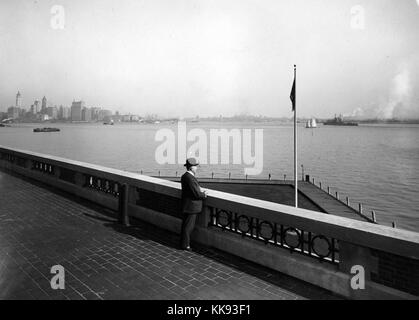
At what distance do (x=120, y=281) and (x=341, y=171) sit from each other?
8576 centimetres

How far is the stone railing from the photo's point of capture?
4.80 m

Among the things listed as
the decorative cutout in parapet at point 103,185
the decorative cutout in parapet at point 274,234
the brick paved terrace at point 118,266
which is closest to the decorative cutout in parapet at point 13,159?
the decorative cutout in parapet at point 103,185

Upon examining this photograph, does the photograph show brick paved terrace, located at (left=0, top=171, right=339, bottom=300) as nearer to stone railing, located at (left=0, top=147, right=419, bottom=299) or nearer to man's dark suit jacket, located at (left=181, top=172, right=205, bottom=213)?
stone railing, located at (left=0, top=147, right=419, bottom=299)

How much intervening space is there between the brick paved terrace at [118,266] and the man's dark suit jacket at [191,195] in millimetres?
862

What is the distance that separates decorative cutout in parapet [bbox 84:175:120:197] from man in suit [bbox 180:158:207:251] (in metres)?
3.54

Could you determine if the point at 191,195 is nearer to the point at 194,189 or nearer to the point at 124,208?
the point at 194,189

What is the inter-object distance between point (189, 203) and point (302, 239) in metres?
2.46

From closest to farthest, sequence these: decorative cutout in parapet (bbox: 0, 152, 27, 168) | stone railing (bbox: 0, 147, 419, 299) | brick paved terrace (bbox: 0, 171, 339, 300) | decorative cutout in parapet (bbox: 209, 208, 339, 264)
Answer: stone railing (bbox: 0, 147, 419, 299)
brick paved terrace (bbox: 0, 171, 339, 300)
decorative cutout in parapet (bbox: 209, 208, 339, 264)
decorative cutout in parapet (bbox: 0, 152, 27, 168)

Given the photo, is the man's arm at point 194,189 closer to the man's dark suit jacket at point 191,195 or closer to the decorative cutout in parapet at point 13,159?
the man's dark suit jacket at point 191,195

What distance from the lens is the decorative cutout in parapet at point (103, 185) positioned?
10766mm

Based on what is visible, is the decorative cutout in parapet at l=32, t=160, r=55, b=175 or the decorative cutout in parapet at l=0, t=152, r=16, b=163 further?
the decorative cutout in parapet at l=0, t=152, r=16, b=163

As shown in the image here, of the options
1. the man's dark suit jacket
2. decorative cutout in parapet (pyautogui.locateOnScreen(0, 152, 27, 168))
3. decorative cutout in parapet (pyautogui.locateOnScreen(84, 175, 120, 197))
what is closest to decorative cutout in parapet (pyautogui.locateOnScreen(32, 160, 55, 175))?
decorative cutout in parapet (pyautogui.locateOnScreen(0, 152, 27, 168))
